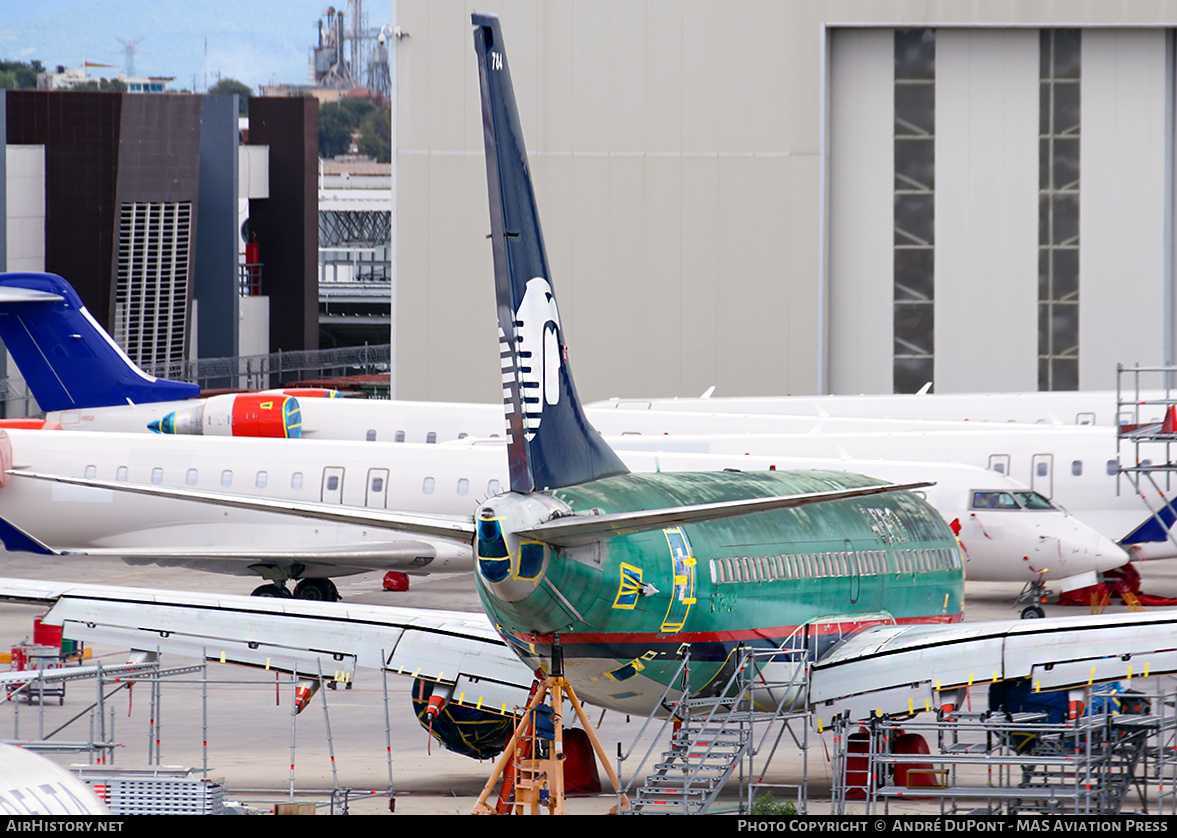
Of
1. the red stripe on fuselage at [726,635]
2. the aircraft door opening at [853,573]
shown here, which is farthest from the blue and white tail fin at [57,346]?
the aircraft door opening at [853,573]

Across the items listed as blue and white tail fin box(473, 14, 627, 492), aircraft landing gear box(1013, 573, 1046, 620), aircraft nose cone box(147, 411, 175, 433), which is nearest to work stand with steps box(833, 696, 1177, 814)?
blue and white tail fin box(473, 14, 627, 492)

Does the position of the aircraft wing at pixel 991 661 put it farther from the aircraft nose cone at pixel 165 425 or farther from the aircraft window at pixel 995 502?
the aircraft nose cone at pixel 165 425

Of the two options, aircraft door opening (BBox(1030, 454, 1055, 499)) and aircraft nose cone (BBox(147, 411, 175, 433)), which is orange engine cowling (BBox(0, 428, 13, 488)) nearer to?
aircraft nose cone (BBox(147, 411, 175, 433))

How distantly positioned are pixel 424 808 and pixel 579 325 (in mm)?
33561

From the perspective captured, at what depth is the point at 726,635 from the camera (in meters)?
18.4

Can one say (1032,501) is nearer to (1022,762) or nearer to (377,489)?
(377,489)

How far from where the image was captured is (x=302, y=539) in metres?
35.1

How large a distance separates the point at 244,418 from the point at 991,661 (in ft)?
94.3

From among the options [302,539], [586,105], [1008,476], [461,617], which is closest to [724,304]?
[586,105]

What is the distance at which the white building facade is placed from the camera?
5103cm

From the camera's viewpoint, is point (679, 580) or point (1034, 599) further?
point (1034, 599)

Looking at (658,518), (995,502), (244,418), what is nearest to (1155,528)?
(995,502)

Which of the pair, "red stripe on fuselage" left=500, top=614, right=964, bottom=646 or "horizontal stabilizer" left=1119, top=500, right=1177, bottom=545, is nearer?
"red stripe on fuselage" left=500, top=614, right=964, bottom=646

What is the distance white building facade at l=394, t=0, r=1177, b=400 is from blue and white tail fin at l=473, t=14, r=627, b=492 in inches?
1386
